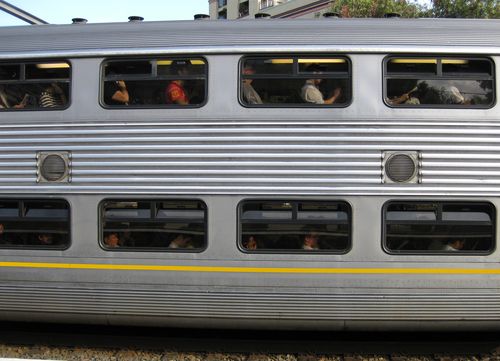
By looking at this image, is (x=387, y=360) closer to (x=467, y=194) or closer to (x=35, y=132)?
(x=467, y=194)

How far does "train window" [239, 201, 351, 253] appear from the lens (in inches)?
200

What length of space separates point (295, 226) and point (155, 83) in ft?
7.18

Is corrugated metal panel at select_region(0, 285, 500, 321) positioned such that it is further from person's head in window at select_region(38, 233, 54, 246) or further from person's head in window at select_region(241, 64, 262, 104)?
person's head in window at select_region(241, 64, 262, 104)

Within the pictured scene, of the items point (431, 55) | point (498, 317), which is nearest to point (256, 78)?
point (431, 55)

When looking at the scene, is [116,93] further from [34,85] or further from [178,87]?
[34,85]

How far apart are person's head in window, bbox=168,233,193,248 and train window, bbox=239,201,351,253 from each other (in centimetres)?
59

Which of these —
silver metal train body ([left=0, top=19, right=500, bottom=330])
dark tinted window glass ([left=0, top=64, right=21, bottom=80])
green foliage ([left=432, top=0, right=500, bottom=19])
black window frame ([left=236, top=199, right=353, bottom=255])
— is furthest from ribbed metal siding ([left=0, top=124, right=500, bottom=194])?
green foliage ([left=432, top=0, right=500, bottom=19])

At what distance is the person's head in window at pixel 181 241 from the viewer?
522 cm

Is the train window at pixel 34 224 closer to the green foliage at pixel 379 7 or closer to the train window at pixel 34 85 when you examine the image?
the train window at pixel 34 85

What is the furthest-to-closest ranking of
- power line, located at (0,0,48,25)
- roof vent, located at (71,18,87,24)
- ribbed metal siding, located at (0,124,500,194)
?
1. power line, located at (0,0,48,25)
2. roof vent, located at (71,18,87,24)
3. ribbed metal siding, located at (0,124,500,194)

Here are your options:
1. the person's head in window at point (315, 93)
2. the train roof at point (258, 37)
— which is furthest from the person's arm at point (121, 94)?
the person's head in window at point (315, 93)

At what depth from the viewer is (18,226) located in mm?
5414

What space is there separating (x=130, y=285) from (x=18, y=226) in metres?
1.47

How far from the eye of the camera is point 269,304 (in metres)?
5.09
